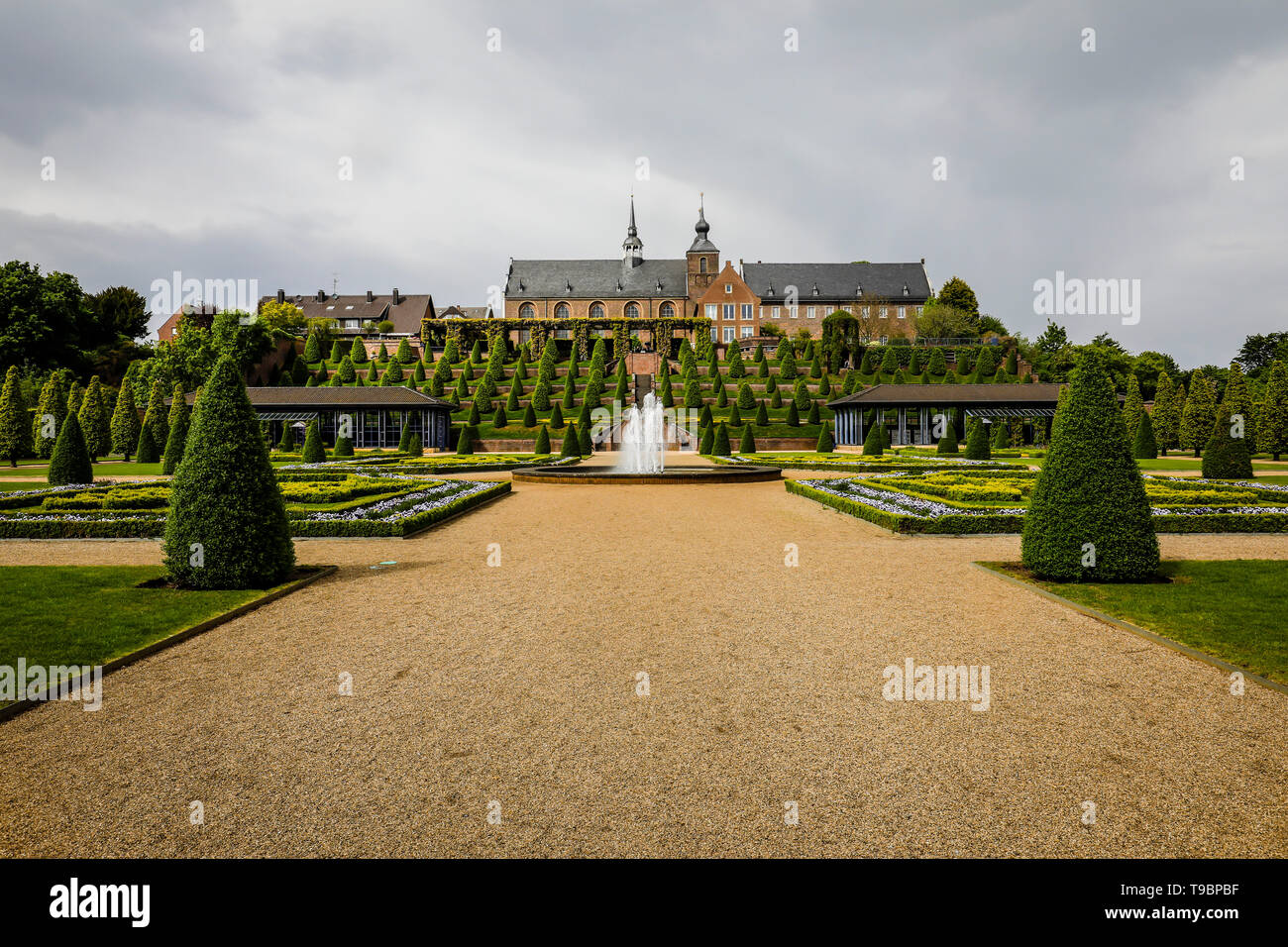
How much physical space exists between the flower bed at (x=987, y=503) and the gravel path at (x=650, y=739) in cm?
497

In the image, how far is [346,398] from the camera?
4503 centimetres

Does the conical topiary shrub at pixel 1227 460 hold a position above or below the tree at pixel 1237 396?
below

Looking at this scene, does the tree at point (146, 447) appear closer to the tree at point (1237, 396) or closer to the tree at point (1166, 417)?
the tree at point (1237, 396)

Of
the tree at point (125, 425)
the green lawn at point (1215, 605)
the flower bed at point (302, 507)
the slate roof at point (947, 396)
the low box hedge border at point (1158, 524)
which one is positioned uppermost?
the slate roof at point (947, 396)

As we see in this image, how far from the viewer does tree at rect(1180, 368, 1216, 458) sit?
3531 cm

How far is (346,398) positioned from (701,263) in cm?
5607

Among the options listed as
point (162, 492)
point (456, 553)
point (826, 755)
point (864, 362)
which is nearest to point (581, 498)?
point (456, 553)

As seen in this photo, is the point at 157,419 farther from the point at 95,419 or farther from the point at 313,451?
the point at 313,451

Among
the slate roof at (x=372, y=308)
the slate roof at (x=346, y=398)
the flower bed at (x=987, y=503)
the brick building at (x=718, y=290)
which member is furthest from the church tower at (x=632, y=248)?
the flower bed at (x=987, y=503)

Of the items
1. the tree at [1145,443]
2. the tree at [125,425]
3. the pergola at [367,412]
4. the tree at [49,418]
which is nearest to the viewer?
the tree at [1145,443]

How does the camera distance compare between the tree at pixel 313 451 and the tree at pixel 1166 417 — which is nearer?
the tree at pixel 313 451

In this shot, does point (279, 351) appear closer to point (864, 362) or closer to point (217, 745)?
point (864, 362)

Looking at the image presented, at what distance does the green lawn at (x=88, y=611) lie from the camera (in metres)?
6.30

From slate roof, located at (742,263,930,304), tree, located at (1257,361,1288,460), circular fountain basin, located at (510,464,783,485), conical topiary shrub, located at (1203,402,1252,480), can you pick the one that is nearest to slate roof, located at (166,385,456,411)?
circular fountain basin, located at (510,464,783,485)
